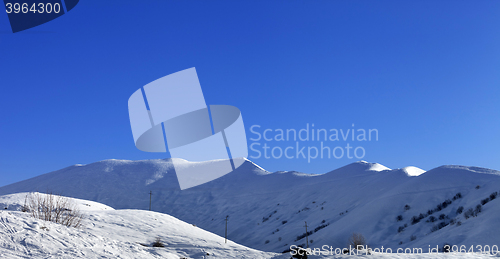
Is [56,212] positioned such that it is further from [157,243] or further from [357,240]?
[357,240]

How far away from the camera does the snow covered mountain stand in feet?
91.2

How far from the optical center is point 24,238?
9.70m

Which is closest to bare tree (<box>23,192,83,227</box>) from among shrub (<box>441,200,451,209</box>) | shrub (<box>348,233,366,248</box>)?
shrub (<box>348,233,366,248</box>)

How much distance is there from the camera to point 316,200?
54.9m

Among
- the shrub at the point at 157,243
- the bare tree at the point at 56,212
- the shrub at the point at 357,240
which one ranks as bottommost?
the shrub at the point at 357,240

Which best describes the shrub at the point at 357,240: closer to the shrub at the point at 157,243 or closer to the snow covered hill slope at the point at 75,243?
the snow covered hill slope at the point at 75,243

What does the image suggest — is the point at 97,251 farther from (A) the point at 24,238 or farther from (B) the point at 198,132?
(B) the point at 198,132

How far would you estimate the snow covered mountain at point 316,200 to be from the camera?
91.2ft

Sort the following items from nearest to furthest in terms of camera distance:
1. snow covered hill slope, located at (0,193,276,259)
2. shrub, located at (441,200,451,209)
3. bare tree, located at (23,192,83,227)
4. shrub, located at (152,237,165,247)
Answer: snow covered hill slope, located at (0,193,276,259), bare tree, located at (23,192,83,227), shrub, located at (152,237,165,247), shrub, located at (441,200,451,209)

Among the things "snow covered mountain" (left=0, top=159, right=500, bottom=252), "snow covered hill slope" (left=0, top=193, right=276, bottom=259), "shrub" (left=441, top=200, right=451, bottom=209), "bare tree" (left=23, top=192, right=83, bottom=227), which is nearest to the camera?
"snow covered hill slope" (left=0, top=193, right=276, bottom=259)

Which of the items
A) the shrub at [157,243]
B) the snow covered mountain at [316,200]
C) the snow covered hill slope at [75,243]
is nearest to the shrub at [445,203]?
the snow covered mountain at [316,200]

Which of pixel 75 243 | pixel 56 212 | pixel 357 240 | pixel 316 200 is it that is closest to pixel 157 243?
pixel 56 212

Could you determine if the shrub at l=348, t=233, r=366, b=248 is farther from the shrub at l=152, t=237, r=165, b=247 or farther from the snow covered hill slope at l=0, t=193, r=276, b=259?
the shrub at l=152, t=237, r=165, b=247

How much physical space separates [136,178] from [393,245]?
2992 inches
